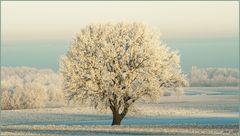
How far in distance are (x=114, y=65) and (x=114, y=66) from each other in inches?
4.3

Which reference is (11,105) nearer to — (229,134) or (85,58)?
(85,58)

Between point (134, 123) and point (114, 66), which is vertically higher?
point (114, 66)

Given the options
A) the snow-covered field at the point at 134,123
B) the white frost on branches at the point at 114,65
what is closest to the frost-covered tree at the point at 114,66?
the white frost on branches at the point at 114,65

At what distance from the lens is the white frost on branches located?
59.9 metres

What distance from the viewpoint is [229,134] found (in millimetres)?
47406

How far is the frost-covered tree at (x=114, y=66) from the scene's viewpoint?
59.9 meters

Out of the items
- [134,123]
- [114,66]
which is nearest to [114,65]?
[114,66]

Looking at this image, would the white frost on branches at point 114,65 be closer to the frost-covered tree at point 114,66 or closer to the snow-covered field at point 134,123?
the frost-covered tree at point 114,66

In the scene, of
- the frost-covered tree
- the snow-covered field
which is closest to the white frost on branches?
the frost-covered tree

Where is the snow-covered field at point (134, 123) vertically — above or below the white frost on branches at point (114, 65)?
below

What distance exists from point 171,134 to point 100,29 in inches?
705

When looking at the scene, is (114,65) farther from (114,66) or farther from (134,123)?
(134,123)

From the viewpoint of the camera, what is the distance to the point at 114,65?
5972cm

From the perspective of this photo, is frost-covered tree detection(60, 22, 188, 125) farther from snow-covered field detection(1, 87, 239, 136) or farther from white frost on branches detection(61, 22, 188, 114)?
snow-covered field detection(1, 87, 239, 136)
